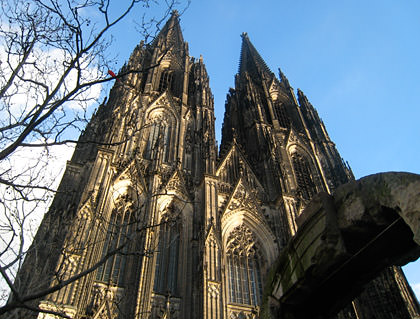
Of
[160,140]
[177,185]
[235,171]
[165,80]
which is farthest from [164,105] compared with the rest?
[177,185]

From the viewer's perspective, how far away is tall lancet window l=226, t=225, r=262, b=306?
14930mm

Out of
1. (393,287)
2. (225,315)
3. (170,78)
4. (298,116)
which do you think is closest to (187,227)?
(225,315)

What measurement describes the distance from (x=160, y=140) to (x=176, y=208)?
176 inches

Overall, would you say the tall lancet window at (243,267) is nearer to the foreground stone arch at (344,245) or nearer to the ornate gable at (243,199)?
the ornate gable at (243,199)

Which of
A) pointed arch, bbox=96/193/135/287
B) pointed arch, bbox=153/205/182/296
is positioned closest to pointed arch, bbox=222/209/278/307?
pointed arch, bbox=153/205/182/296

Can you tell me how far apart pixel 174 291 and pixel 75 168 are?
7714mm

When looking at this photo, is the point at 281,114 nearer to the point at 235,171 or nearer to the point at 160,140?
the point at 235,171

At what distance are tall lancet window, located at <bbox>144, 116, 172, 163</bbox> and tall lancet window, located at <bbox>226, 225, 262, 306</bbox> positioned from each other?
5703 mm

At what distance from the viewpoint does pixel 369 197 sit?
3.57 m

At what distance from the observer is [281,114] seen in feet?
98.2

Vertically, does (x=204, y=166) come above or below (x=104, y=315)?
above

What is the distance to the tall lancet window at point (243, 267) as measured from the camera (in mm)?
14930

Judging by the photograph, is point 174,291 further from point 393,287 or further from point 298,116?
point 298,116

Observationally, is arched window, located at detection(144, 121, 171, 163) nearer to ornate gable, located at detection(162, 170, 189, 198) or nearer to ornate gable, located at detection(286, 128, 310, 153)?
ornate gable, located at detection(162, 170, 189, 198)
